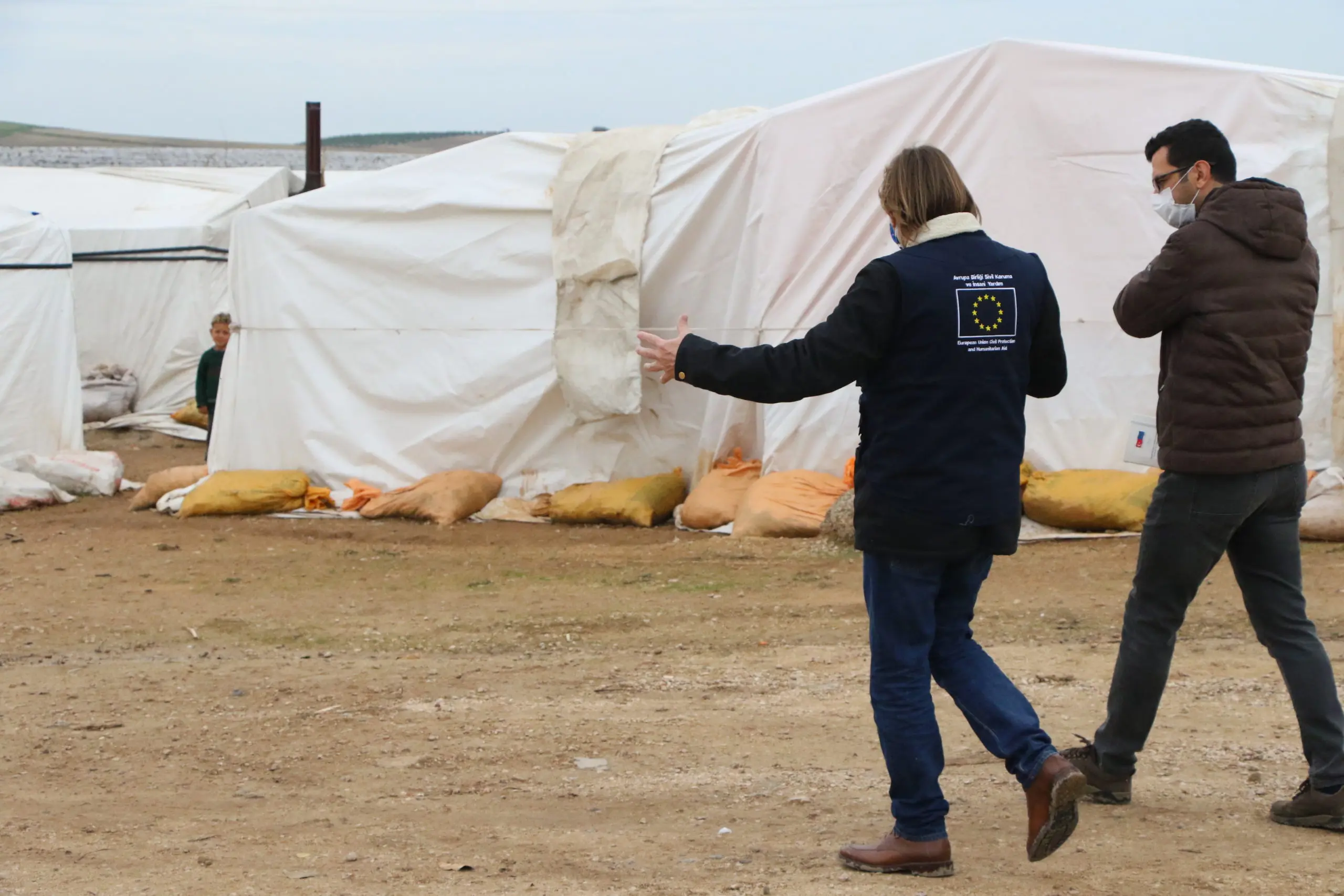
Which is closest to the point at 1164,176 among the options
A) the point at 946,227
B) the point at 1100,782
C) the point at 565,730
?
the point at 946,227

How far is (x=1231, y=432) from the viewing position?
321 centimetres

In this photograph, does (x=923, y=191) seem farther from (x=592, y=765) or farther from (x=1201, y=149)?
(x=592, y=765)

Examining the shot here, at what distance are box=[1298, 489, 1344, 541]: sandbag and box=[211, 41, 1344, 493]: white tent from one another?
2.06ft

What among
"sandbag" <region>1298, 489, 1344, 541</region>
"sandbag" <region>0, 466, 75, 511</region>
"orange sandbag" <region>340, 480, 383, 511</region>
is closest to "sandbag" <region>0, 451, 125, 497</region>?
"sandbag" <region>0, 466, 75, 511</region>

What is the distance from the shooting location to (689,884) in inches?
119

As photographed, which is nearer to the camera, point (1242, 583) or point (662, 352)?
point (662, 352)

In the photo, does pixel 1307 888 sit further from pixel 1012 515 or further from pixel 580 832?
pixel 580 832

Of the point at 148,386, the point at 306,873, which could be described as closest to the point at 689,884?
the point at 306,873

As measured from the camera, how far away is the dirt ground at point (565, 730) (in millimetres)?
3184

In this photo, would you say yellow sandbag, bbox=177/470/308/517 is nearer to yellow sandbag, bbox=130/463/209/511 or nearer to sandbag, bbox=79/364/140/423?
yellow sandbag, bbox=130/463/209/511

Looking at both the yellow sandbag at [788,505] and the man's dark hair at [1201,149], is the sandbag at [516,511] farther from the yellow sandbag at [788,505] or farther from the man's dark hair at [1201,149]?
the man's dark hair at [1201,149]

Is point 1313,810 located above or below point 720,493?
above

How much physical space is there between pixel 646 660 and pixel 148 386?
12.0 metres

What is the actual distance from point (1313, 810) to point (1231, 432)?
88cm
